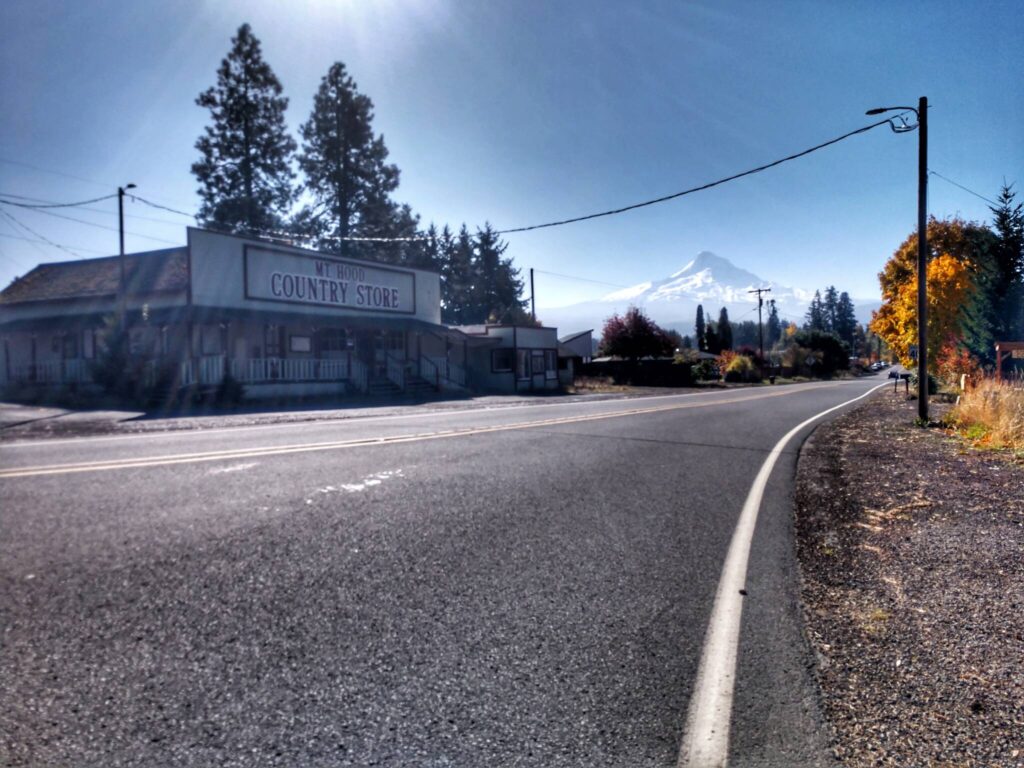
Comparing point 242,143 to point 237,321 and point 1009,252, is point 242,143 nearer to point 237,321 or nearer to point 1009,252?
point 237,321

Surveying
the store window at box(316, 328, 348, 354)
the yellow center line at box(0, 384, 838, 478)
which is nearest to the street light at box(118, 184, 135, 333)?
the store window at box(316, 328, 348, 354)

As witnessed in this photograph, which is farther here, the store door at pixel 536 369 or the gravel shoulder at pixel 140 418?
the store door at pixel 536 369

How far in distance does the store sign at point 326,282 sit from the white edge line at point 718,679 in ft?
82.8

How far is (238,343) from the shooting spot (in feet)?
87.1

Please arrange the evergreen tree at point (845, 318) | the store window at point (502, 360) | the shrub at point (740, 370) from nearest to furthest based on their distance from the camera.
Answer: the store window at point (502, 360), the shrub at point (740, 370), the evergreen tree at point (845, 318)

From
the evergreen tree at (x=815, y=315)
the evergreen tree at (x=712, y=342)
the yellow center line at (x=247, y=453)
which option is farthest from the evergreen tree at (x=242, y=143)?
the evergreen tree at (x=815, y=315)

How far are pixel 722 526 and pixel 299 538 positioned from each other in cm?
369

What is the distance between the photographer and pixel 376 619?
3639 millimetres

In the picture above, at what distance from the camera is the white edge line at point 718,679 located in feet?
8.33

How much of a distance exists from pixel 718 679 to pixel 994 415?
11162 millimetres

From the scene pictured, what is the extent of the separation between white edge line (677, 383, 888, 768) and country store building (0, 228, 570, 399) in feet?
68.0

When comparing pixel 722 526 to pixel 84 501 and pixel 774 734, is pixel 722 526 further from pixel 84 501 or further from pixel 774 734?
pixel 84 501

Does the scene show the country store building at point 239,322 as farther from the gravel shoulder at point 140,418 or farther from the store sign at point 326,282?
the gravel shoulder at point 140,418

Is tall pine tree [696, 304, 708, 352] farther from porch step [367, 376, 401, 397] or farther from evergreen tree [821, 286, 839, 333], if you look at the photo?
porch step [367, 376, 401, 397]
